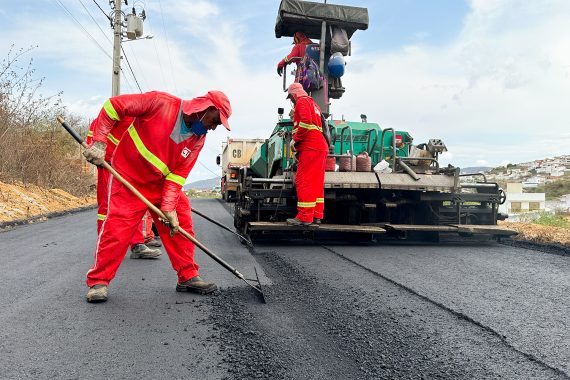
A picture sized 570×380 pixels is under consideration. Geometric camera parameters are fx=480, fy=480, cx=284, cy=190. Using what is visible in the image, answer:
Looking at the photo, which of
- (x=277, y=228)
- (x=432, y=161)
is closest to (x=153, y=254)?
(x=277, y=228)

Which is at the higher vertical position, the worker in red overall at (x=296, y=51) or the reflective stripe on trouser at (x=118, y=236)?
the worker in red overall at (x=296, y=51)

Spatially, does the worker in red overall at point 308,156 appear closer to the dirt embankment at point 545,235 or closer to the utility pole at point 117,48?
the dirt embankment at point 545,235

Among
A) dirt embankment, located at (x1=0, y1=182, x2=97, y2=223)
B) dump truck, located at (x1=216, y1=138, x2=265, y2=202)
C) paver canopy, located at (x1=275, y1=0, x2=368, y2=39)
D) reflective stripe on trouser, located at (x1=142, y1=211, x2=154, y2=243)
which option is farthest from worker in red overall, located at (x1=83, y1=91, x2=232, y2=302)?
dump truck, located at (x1=216, y1=138, x2=265, y2=202)

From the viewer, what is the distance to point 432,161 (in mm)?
7504

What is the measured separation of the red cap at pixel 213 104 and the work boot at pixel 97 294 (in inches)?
56.6

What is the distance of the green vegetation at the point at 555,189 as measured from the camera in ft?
90.0

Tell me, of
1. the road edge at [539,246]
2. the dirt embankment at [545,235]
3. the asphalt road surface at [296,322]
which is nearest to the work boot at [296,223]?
the asphalt road surface at [296,322]

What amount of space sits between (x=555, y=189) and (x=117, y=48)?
25146 mm

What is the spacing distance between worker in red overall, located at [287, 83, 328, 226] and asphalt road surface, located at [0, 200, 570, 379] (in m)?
1.11

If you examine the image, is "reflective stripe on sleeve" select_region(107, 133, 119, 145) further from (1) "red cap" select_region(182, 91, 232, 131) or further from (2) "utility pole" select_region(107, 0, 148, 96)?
(2) "utility pole" select_region(107, 0, 148, 96)

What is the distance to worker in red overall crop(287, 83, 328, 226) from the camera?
20.5 feet

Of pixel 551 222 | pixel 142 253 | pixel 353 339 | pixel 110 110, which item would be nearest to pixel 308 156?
pixel 142 253

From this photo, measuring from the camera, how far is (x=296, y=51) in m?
7.93

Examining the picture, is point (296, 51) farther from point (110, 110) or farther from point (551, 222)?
point (551, 222)
